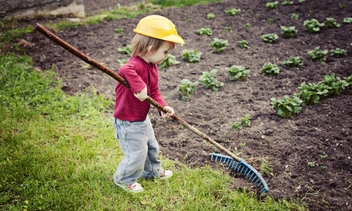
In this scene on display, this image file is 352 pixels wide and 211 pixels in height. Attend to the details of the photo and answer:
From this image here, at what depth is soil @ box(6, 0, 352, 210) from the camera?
3414mm

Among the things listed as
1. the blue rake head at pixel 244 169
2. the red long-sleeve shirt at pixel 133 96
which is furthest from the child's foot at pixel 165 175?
the red long-sleeve shirt at pixel 133 96

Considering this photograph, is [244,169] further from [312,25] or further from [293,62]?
[312,25]

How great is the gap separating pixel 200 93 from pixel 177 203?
2.24 meters

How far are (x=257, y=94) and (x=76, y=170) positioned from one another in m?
2.80

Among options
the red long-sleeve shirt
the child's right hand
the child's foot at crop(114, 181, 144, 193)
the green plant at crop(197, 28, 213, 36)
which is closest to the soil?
the green plant at crop(197, 28, 213, 36)

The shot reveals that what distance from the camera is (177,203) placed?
310 centimetres

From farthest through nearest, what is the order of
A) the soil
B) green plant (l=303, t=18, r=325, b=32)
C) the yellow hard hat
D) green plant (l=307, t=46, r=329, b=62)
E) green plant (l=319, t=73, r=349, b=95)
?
1. green plant (l=303, t=18, r=325, b=32)
2. green plant (l=307, t=46, r=329, b=62)
3. green plant (l=319, t=73, r=349, b=95)
4. the soil
5. the yellow hard hat

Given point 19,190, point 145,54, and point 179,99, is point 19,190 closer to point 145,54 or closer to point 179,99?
point 145,54

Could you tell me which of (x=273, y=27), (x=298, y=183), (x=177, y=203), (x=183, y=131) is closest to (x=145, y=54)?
(x=177, y=203)

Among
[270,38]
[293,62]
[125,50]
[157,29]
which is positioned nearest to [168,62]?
[125,50]

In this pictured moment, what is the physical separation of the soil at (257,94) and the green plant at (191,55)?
4.8 inches

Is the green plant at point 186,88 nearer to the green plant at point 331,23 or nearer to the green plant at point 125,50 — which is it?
the green plant at point 125,50

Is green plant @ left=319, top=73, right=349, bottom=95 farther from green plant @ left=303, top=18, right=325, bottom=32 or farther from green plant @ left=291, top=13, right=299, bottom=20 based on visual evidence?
green plant @ left=291, top=13, right=299, bottom=20

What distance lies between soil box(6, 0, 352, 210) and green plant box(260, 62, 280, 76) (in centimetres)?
10
